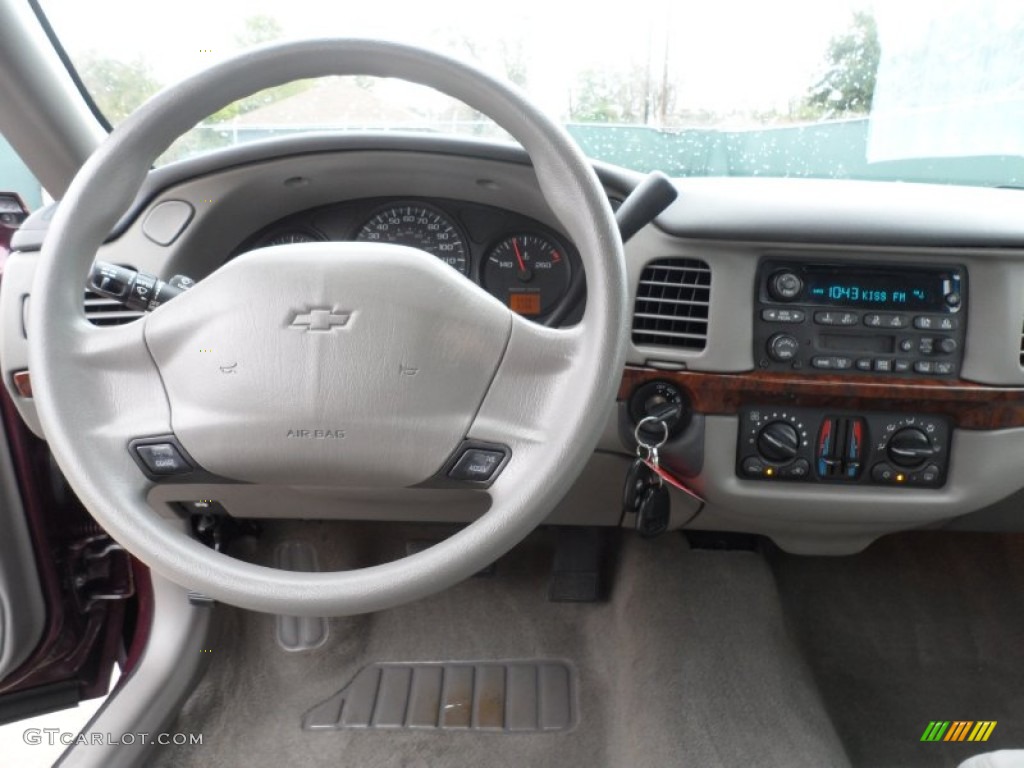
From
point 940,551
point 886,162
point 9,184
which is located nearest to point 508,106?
point 886,162

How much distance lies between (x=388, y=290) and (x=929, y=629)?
1.51 m

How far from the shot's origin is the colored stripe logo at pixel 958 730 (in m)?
1.67

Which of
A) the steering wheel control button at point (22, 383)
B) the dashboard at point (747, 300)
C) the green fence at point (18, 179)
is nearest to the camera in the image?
the dashboard at point (747, 300)

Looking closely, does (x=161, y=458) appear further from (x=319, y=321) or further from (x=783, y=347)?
(x=783, y=347)

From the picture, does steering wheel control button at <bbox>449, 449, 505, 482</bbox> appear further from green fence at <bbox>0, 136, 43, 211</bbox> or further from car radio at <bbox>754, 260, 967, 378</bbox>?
green fence at <bbox>0, 136, 43, 211</bbox>

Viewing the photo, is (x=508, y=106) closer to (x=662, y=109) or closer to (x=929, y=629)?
(x=662, y=109)

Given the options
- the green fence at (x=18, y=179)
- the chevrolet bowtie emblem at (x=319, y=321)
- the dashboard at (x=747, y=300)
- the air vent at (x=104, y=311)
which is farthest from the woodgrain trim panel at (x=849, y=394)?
the green fence at (x=18, y=179)

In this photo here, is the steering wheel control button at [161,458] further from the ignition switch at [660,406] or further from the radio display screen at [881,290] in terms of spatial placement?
the radio display screen at [881,290]

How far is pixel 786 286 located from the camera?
1324 mm

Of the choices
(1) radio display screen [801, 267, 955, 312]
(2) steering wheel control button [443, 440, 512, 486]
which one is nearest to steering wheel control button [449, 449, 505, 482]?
(2) steering wheel control button [443, 440, 512, 486]

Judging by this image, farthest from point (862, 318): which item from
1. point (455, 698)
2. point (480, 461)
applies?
point (455, 698)

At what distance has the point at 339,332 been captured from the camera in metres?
0.97

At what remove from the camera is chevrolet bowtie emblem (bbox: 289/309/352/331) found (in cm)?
97

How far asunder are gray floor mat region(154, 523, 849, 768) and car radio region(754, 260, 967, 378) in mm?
659
